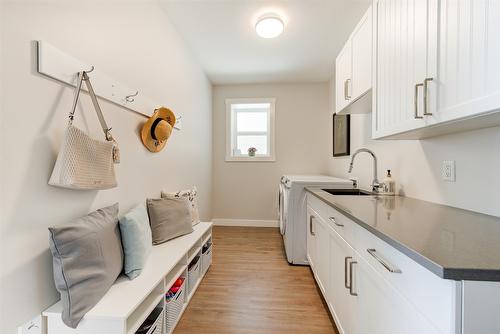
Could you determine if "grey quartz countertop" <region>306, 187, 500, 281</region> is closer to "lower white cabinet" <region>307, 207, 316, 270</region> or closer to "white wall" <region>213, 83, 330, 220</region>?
"lower white cabinet" <region>307, 207, 316, 270</region>

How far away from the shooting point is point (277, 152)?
4.28m

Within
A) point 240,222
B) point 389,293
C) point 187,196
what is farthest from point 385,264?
point 240,222

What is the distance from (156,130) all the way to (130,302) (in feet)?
4.09

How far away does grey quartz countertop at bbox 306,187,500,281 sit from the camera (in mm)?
585

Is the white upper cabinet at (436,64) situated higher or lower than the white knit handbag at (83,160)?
higher

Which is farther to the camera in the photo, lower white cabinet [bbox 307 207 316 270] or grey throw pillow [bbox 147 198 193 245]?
lower white cabinet [bbox 307 207 316 270]

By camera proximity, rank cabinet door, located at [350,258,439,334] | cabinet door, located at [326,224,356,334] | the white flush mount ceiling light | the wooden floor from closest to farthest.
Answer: cabinet door, located at [350,258,439,334] < cabinet door, located at [326,224,356,334] < the wooden floor < the white flush mount ceiling light

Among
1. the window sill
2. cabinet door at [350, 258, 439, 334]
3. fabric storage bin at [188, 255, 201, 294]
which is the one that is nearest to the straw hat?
fabric storage bin at [188, 255, 201, 294]

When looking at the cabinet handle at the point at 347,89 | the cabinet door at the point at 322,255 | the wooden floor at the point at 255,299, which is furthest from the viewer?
the cabinet handle at the point at 347,89

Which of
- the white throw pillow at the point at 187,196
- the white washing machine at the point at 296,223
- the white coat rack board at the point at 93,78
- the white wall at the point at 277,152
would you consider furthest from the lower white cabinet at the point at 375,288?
the white wall at the point at 277,152

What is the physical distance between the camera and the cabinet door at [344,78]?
2064 mm

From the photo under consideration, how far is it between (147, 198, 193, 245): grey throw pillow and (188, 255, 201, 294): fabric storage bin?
0.27 meters

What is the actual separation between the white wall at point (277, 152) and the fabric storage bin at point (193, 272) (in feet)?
7.17

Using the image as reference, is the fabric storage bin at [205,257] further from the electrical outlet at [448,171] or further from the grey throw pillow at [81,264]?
the electrical outlet at [448,171]
